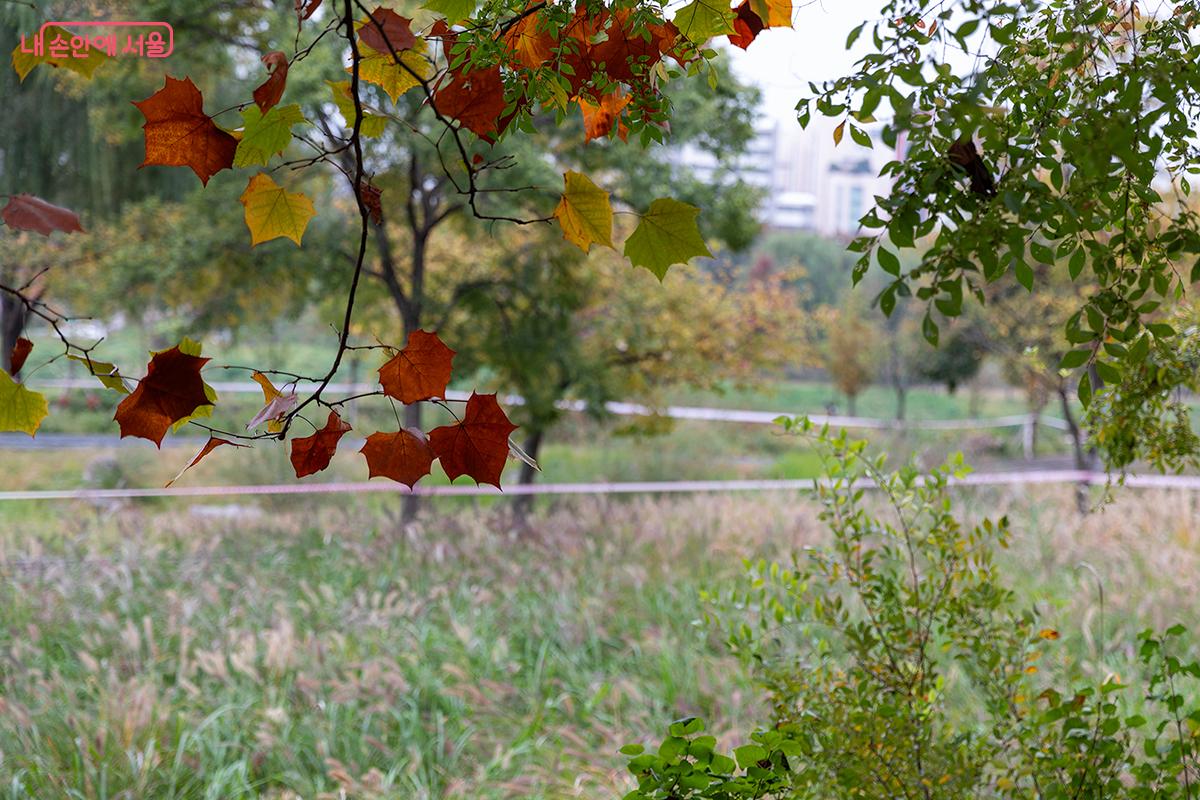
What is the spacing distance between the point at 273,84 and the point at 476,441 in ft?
0.94

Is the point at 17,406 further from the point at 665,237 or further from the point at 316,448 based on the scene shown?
the point at 665,237

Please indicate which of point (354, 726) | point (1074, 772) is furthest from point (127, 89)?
point (1074, 772)

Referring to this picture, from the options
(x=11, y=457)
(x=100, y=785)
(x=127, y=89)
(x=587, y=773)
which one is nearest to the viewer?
(x=100, y=785)

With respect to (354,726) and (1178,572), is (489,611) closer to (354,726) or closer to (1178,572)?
(354,726)

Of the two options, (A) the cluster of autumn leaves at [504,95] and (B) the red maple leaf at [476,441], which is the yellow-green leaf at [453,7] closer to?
(A) the cluster of autumn leaves at [504,95]

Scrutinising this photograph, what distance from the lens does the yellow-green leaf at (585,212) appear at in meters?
0.76

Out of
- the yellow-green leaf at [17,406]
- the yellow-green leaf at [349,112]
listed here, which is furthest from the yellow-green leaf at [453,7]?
the yellow-green leaf at [17,406]

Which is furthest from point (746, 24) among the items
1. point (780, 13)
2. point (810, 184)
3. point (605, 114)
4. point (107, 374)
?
point (810, 184)

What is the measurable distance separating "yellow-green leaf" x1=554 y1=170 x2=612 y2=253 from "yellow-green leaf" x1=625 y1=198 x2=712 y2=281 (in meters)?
0.02

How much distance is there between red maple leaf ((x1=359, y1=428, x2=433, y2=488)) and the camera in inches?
28.0

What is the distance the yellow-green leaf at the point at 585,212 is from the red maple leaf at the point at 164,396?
11.7 inches

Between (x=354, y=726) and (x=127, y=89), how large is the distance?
12.6ft

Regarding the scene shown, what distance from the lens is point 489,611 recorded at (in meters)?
3.18

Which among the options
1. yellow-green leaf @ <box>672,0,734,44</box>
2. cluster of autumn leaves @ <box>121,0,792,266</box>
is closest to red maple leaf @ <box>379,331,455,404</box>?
cluster of autumn leaves @ <box>121,0,792,266</box>
